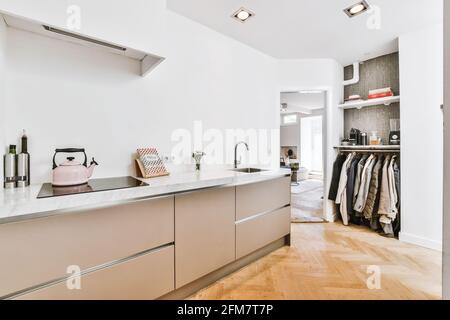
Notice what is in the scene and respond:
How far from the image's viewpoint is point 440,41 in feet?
7.61

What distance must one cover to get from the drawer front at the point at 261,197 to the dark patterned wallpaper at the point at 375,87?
185 centimetres

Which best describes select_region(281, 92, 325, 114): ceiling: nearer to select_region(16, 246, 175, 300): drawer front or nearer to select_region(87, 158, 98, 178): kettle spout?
select_region(87, 158, 98, 178): kettle spout

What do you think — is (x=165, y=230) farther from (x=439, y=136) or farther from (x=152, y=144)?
(x=439, y=136)

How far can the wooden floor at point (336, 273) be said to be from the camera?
1.67 meters

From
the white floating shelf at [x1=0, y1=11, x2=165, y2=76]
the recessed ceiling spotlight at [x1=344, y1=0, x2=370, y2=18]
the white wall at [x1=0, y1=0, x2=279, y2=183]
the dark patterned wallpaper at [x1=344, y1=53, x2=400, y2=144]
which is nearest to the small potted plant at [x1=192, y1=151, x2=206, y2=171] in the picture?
the white wall at [x1=0, y1=0, x2=279, y2=183]

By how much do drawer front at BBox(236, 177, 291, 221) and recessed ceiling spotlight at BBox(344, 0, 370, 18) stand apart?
1774mm

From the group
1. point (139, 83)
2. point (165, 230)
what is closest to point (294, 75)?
point (139, 83)

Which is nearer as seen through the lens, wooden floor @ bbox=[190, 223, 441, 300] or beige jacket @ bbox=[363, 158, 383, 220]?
wooden floor @ bbox=[190, 223, 441, 300]

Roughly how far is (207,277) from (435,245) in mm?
2518

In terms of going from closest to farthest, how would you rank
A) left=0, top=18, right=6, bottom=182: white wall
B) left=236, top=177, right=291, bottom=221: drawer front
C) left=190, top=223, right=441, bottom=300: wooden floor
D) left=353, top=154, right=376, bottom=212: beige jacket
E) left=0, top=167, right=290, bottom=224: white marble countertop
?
1. left=0, top=167, right=290, bottom=224: white marble countertop
2. left=0, top=18, right=6, bottom=182: white wall
3. left=190, top=223, right=441, bottom=300: wooden floor
4. left=236, top=177, right=291, bottom=221: drawer front
5. left=353, top=154, right=376, bottom=212: beige jacket

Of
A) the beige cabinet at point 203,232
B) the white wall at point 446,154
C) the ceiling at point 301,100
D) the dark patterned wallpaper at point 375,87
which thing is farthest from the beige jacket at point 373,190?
the ceiling at point 301,100

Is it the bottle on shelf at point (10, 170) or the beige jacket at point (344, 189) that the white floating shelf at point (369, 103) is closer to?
the beige jacket at point (344, 189)

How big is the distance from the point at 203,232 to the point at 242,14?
2111 millimetres

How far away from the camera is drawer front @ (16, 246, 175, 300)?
1.11m
